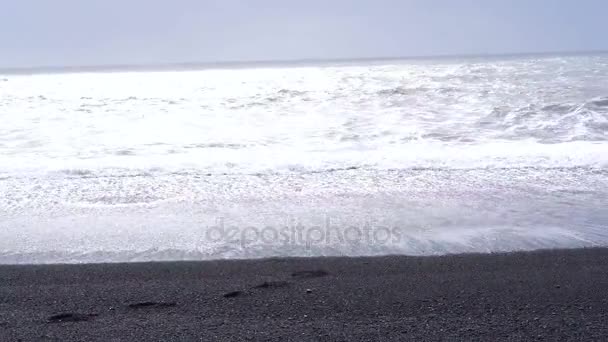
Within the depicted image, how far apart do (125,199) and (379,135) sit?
8751mm

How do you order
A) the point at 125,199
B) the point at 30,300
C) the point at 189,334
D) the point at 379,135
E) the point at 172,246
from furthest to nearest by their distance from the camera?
1. the point at 379,135
2. the point at 125,199
3. the point at 172,246
4. the point at 30,300
5. the point at 189,334

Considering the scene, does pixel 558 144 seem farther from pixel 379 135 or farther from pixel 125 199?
pixel 125 199

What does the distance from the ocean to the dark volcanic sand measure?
62cm

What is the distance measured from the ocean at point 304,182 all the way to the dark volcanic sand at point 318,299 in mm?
615

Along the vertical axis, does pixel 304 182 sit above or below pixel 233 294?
below

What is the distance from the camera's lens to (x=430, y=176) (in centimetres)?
1072

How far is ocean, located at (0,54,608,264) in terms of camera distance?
6.96 m

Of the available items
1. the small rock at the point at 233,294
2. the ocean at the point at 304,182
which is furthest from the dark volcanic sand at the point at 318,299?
the ocean at the point at 304,182

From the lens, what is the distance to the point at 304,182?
34.0 feet

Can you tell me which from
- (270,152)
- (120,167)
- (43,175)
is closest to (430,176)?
(270,152)

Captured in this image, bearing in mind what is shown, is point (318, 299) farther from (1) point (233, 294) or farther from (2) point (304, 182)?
(2) point (304, 182)

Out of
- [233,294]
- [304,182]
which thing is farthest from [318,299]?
[304,182]

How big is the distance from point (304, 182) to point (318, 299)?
5448 millimetres

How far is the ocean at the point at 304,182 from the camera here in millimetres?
6961
